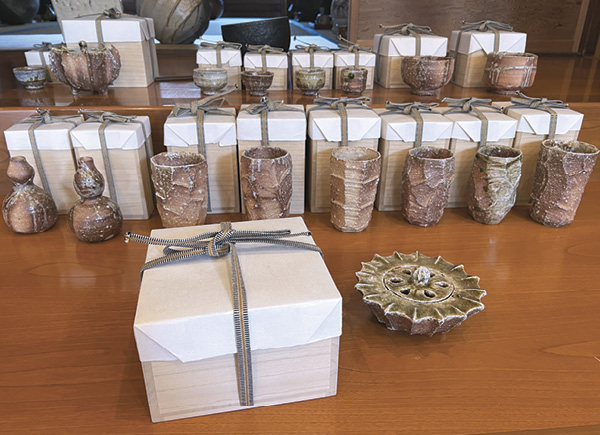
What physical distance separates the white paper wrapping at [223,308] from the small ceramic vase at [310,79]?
77 centimetres

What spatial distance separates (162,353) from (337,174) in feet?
1.53

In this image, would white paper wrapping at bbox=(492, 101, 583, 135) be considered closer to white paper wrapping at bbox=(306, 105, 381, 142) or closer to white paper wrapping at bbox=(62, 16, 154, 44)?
white paper wrapping at bbox=(306, 105, 381, 142)

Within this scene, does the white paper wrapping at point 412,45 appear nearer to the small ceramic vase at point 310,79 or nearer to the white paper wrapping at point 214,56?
the small ceramic vase at point 310,79

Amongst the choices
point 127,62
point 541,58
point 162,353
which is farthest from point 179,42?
point 162,353

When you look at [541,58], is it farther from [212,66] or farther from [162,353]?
[162,353]

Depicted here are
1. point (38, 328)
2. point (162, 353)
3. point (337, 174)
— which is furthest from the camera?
point (337, 174)

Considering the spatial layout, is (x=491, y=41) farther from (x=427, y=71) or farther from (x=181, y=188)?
(x=181, y=188)

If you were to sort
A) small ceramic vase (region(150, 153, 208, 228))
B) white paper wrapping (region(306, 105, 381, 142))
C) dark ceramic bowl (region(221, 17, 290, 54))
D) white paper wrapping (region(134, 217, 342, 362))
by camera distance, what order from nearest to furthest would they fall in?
1. white paper wrapping (region(134, 217, 342, 362))
2. small ceramic vase (region(150, 153, 208, 228))
3. white paper wrapping (region(306, 105, 381, 142))
4. dark ceramic bowl (region(221, 17, 290, 54))

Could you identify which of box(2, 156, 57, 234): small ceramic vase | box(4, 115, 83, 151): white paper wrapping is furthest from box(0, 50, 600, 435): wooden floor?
box(4, 115, 83, 151): white paper wrapping

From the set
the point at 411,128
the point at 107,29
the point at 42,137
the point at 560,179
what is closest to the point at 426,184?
the point at 411,128

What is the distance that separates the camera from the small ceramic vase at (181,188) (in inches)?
30.9

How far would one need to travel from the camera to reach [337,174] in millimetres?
829

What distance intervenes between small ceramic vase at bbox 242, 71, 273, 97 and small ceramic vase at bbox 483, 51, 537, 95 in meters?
0.57

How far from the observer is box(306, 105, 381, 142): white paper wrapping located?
0.88 meters
